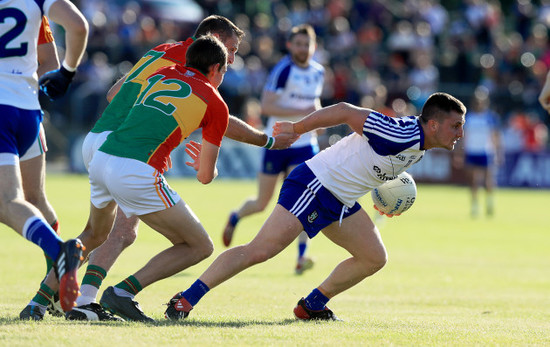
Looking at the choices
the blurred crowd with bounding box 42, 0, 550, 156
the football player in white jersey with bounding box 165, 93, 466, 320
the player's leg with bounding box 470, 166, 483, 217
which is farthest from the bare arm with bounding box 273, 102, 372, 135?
the blurred crowd with bounding box 42, 0, 550, 156

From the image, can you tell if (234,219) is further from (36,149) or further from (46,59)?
(36,149)

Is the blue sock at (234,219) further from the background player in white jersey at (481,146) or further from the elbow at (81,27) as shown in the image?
the background player in white jersey at (481,146)

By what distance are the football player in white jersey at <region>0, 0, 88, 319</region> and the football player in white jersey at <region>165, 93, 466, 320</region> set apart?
1.43 meters

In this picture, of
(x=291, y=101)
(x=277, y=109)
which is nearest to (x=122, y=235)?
(x=277, y=109)

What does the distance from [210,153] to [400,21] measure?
986 inches

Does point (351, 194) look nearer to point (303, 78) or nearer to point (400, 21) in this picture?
point (303, 78)

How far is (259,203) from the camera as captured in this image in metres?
12.0

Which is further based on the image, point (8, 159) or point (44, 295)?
point (44, 295)

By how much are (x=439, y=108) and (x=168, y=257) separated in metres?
2.39

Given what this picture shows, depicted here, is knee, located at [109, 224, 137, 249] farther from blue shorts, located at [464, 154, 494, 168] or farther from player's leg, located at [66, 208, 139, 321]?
blue shorts, located at [464, 154, 494, 168]

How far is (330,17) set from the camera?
30281 mm

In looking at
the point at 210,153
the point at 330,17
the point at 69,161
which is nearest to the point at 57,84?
the point at 210,153

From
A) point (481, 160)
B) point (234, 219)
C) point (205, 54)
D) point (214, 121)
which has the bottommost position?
point (234, 219)

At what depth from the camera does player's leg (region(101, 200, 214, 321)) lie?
646 centimetres
